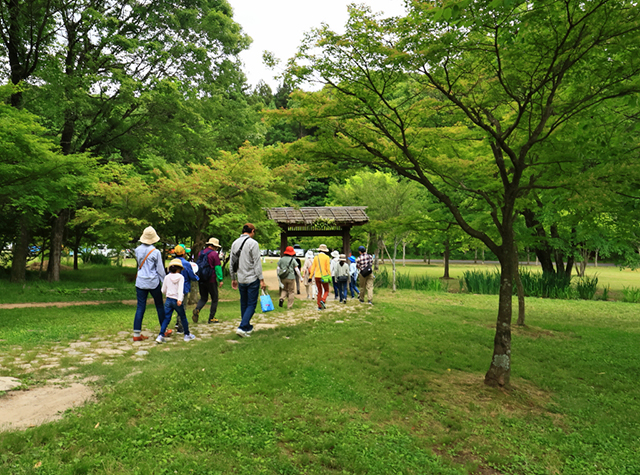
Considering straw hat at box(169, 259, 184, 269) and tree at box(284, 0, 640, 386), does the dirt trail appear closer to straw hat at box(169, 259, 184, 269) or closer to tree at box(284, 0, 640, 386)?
straw hat at box(169, 259, 184, 269)

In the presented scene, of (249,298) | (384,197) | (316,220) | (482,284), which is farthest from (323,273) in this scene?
(384,197)

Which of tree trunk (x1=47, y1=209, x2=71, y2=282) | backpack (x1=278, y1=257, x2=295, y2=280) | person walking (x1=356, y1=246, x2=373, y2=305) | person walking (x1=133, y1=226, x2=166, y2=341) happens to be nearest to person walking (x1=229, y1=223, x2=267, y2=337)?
person walking (x1=133, y1=226, x2=166, y2=341)

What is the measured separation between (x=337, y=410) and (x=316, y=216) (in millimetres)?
12055

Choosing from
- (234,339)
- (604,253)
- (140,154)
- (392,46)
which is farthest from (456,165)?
(140,154)

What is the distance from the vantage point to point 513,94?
537 cm

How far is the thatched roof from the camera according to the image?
15.4m

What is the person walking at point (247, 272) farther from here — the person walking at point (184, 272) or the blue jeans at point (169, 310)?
the blue jeans at point (169, 310)

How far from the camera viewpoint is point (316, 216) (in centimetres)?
1569

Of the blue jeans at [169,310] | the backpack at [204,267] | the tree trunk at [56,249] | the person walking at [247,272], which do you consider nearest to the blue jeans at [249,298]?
the person walking at [247,272]

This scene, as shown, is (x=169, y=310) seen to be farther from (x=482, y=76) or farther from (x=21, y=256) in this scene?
(x=21, y=256)

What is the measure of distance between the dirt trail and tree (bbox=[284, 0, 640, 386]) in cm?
382

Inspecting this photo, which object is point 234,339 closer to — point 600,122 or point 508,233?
point 508,233

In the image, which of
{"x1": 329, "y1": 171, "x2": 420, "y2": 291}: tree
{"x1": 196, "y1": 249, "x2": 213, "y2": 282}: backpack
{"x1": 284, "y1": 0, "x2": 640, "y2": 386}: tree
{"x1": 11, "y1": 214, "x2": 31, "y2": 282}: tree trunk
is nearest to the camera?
{"x1": 284, "y1": 0, "x2": 640, "y2": 386}: tree

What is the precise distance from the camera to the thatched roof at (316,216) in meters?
15.4
